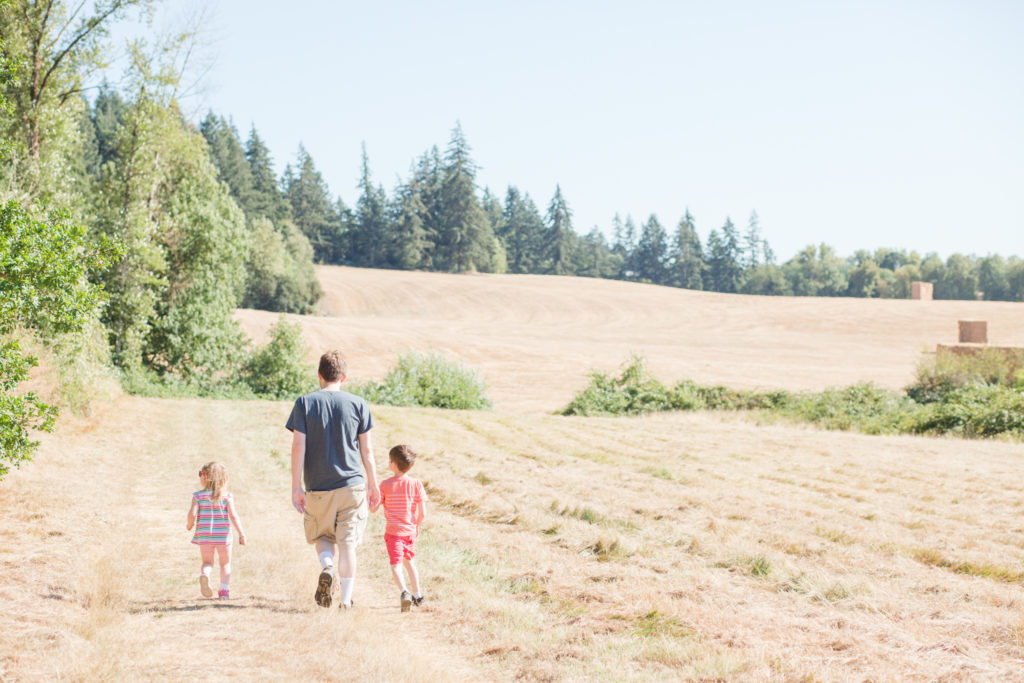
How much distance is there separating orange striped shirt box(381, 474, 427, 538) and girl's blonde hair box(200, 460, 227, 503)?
149 cm

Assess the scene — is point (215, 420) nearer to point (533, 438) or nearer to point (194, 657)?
point (533, 438)

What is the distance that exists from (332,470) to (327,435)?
0.28 metres

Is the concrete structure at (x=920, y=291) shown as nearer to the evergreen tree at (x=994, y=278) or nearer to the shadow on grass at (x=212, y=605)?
the evergreen tree at (x=994, y=278)

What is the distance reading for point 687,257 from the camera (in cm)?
13300

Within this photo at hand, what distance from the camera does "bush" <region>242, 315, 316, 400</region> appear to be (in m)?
32.3

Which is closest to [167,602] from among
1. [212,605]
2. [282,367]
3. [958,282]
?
[212,605]

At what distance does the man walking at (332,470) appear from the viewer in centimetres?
600

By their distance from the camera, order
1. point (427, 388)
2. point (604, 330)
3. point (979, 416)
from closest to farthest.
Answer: point (979, 416)
point (427, 388)
point (604, 330)

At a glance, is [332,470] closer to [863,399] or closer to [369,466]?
[369,466]

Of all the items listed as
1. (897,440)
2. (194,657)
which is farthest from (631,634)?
(897,440)

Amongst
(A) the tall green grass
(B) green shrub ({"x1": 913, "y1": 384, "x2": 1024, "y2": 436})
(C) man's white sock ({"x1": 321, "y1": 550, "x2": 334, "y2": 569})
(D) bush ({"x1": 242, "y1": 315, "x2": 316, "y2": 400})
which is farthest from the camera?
(D) bush ({"x1": 242, "y1": 315, "x2": 316, "y2": 400})

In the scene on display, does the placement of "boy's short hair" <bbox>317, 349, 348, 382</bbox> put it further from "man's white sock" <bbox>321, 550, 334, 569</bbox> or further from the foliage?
the foliage

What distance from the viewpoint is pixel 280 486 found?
13086 mm

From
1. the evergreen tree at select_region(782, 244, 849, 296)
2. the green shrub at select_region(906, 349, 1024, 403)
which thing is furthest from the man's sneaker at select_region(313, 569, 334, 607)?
the evergreen tree at select_region(782, 244, 849, 296)
